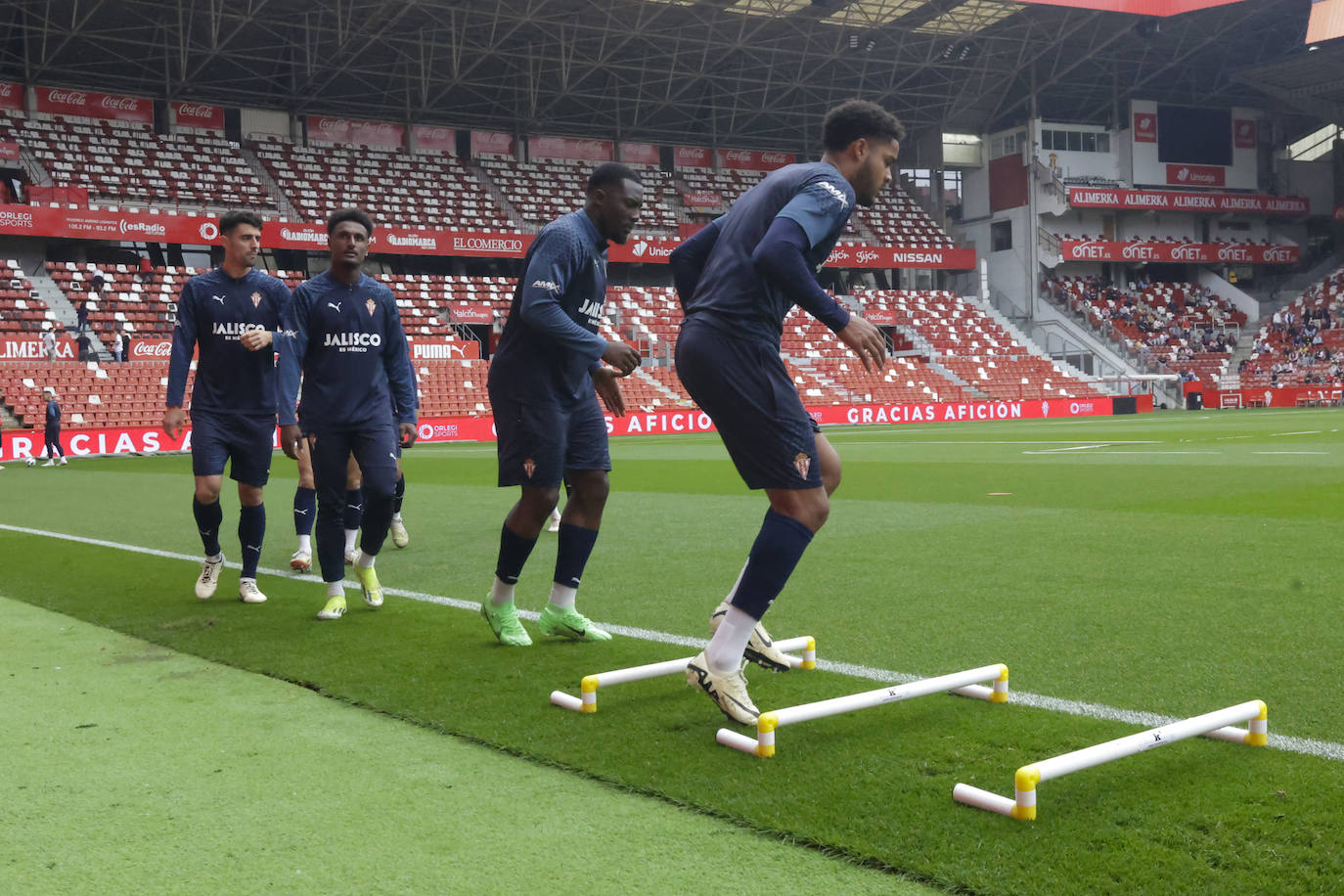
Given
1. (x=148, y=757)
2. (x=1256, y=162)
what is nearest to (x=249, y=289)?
(x=148, y=757)

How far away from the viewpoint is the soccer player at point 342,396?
5.86 m

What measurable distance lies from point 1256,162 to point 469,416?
43496 mm

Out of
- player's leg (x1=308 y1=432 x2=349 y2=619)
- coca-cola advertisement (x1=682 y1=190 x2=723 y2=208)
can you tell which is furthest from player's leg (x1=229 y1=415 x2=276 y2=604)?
coca-cola advertisement (x1=682 y1=190 x2=723 y2=208)

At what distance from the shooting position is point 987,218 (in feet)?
177

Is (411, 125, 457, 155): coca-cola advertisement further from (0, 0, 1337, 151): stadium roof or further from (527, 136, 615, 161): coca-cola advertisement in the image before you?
(527, 136, 615, 161): coca-cola advertisement

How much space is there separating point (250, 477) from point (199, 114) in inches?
1643

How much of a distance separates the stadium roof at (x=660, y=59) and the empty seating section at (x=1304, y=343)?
9.10 meters

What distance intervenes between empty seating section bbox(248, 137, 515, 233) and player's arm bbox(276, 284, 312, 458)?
36.2 meters

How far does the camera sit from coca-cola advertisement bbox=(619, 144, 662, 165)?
51438 millimetres

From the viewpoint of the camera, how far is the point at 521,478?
4.85m

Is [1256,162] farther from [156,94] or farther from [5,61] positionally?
[5,61]

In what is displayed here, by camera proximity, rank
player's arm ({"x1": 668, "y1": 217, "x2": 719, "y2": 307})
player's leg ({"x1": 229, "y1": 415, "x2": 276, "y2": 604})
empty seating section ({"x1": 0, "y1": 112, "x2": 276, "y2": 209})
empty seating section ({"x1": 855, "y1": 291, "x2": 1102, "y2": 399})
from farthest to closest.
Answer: empty seating section ({"x1": 855, "y1": 291, "x2": 1102, "y2": 399})
empty seating section ({"x1": 0, "y1": 112, "x2": 276, "y2": 209})
player's leg ({"x1": 229, "y1": 415, "x2": 276, "y2": 604})
player's arm ({"x1": 668, "y1": 217, "x2": 719, "y2": 307})

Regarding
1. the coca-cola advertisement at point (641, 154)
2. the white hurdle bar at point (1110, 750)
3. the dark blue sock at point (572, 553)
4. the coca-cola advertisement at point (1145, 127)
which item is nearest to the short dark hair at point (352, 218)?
the dark blue sock at point (572, 553)

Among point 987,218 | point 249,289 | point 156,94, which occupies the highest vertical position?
point 156,94
